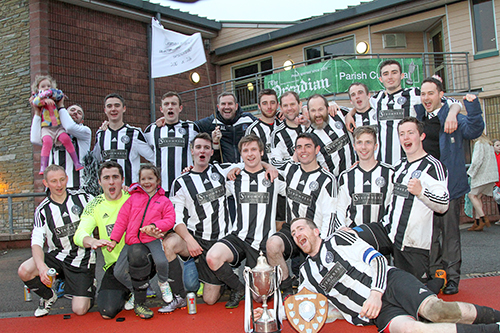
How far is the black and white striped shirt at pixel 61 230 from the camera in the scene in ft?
13.7

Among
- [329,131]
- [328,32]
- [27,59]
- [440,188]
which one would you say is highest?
[328,32]

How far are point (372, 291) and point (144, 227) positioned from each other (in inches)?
82.2

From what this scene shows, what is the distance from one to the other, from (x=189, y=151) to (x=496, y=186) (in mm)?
6597

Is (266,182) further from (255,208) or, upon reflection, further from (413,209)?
(413,209)

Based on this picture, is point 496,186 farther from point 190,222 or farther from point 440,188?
point 190,222

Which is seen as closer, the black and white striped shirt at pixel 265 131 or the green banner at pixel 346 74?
the black and white striped shirt at pixel 265 131

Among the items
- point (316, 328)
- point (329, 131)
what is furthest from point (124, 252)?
point (329, 131)

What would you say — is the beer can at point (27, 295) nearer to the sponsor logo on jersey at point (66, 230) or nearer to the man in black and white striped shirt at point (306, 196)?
the sponsor logo on jersey at point (66, 230)

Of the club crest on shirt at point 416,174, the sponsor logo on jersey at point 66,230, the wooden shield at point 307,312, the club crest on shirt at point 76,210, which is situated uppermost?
the club crest on shirt at point 416,174

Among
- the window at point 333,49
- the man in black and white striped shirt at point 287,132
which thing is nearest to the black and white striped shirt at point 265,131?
the man in black and white striped shirt at point 287,132

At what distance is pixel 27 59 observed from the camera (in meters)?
10.4

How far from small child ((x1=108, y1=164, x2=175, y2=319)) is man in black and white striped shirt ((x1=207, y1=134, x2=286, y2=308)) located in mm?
497

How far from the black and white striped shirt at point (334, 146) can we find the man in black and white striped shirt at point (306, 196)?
0.49 metres

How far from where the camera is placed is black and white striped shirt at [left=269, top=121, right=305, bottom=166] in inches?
191
